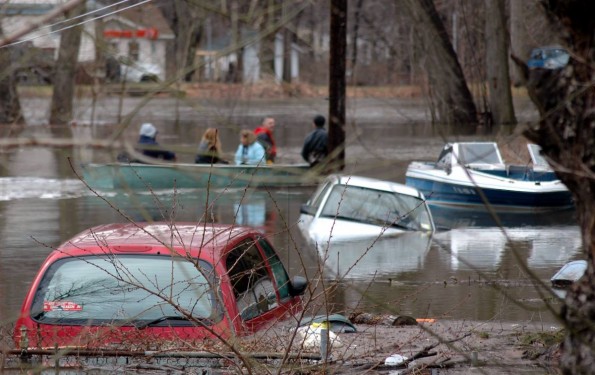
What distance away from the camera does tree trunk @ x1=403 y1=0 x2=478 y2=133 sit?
29.8m

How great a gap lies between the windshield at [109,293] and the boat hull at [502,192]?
13.8m

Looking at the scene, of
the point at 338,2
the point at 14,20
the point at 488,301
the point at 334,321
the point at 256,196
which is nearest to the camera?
the point at 334,321

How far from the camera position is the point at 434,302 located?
36.1 ft

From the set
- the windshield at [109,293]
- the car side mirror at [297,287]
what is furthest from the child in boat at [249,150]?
the windshield at [109,293]

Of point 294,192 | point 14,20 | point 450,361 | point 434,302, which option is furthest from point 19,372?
point 294,192

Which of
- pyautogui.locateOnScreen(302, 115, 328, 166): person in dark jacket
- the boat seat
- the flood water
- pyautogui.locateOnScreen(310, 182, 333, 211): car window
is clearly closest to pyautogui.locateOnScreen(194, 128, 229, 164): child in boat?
the flood water

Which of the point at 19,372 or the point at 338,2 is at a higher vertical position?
the point at 338,2

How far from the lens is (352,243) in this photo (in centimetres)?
1424

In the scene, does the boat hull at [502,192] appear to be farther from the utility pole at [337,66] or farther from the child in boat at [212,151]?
the child in boat at [212,151]

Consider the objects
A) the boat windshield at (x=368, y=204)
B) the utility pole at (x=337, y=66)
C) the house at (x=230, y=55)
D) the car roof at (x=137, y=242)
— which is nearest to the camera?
the house at (x=230, y=55)

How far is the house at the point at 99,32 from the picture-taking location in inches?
232

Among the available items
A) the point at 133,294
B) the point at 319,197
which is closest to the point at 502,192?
the point at 319,197

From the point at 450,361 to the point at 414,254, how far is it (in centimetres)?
849

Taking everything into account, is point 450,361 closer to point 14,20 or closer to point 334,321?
point 334,321
